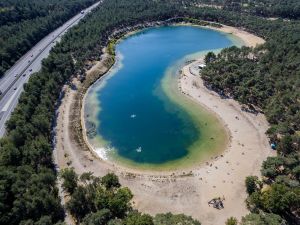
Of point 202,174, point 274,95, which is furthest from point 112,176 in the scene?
point 274,95

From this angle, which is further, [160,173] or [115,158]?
[115,158]

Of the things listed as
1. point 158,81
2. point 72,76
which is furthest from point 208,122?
point 72,76

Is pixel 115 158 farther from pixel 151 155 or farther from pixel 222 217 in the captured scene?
pixel 222 217

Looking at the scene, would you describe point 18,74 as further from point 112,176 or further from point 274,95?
point 274,95

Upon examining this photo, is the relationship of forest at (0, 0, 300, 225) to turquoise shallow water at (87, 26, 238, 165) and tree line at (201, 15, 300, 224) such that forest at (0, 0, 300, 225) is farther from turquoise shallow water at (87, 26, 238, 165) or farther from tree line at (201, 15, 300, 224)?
turquoise shallow water at (87, 26, 238, 165)

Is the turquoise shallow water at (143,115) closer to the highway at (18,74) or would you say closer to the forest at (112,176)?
the forest at (112,176)
